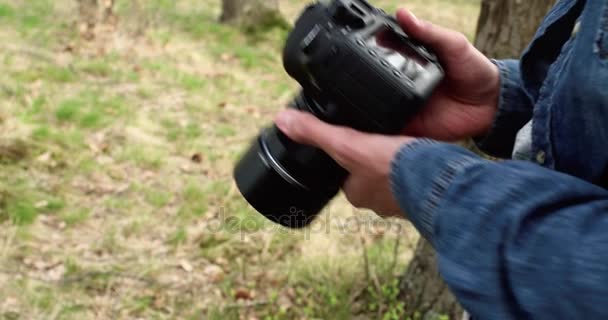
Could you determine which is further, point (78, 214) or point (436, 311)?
point (78, 214)

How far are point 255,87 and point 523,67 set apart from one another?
3.70 metres

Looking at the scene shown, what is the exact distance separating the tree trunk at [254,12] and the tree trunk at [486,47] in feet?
14.0

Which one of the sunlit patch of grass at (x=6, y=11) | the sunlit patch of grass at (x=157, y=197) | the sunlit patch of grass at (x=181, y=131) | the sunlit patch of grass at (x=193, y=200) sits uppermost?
the sunlit patch of grass at (x=193, y=200)

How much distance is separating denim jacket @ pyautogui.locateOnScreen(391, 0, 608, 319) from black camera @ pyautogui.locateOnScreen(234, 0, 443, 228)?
0.35 feet

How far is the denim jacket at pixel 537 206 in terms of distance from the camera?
661 mm

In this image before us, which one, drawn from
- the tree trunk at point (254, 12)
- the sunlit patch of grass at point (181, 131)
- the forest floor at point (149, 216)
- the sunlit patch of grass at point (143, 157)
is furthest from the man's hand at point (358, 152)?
the tree trunk at point (254, 12)

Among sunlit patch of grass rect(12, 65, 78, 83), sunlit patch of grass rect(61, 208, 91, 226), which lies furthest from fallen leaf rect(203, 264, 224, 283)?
sunlit patch of grass rect(12, 65, 78, 83)

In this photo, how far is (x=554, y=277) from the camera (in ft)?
2.17

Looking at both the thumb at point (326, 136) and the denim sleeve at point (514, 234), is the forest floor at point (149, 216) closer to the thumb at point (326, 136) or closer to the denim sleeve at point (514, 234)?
the thumb at point (326, 136)

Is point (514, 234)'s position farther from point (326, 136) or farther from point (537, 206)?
point (326, 136)

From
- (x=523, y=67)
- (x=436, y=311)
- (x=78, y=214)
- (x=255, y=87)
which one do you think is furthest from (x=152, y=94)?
(x=523, y=67)

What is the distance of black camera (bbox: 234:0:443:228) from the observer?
36.2 inches

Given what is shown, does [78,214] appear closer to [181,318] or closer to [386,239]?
[181,318]

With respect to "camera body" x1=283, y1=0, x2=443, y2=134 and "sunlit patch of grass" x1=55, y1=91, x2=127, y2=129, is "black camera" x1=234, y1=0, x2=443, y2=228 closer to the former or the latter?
"camera body" x1=283, y1=0, x2=443, y2=134
